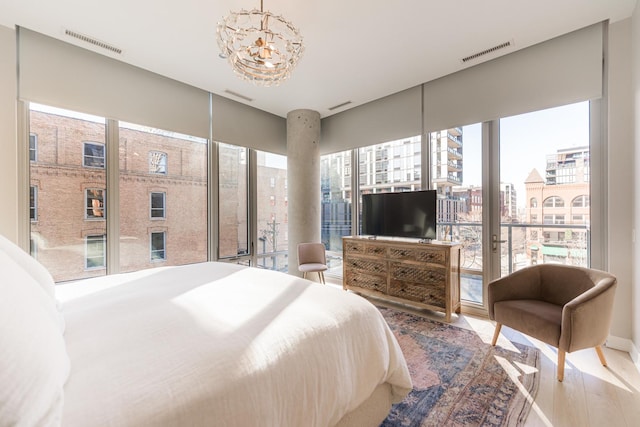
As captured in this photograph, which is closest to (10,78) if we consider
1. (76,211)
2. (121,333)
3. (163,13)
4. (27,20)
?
(27,20)

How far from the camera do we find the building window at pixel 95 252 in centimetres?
298

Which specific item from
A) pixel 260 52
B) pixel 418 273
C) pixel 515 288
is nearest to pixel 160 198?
pixel 260 52

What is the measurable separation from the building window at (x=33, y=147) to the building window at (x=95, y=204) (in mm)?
506

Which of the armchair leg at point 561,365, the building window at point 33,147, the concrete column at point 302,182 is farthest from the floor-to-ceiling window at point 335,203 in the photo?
the building window at point 33,147

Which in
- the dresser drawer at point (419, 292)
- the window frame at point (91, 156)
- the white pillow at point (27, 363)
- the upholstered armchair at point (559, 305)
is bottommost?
the dresser drawer at point (419, 292)

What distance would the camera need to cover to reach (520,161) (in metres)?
3.04

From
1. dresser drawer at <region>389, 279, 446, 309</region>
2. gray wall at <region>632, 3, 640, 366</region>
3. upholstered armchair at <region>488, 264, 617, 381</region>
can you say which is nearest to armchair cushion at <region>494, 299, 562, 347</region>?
upholstered armchair at <region>488, 264, 617, 381</region>

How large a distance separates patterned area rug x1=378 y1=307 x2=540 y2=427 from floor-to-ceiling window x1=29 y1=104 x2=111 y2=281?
11.0ft

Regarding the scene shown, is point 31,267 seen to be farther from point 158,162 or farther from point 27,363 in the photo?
point 158,162

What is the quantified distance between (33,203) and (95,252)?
2.33 feet

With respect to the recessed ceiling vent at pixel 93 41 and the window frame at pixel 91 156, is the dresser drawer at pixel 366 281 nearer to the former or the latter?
the window frame at pixel 91 156

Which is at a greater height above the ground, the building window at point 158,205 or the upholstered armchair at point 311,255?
the building window at point 158,205

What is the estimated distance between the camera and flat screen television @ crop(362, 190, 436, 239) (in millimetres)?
3332

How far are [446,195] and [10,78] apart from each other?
468 centimetres
